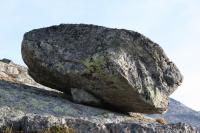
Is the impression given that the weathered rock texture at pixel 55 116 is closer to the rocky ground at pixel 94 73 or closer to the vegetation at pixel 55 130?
the rocky ground at pixel 94 73

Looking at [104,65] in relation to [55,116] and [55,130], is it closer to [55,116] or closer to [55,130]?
[55,116]

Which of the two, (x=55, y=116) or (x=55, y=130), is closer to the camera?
(x=55, y=130)

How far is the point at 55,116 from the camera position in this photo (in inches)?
937

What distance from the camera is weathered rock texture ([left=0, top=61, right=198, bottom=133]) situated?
1883 cm

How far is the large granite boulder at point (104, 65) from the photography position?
89.1 feet

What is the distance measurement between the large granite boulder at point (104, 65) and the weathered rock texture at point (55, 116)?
3.71 feet

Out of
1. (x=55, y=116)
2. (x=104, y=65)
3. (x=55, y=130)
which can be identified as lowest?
(x=55, y=130)

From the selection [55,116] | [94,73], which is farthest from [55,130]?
[94,73]

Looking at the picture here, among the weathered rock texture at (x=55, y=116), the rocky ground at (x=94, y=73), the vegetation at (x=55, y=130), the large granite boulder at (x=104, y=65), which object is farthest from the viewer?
the large granite boulder at (x=104, y=65)

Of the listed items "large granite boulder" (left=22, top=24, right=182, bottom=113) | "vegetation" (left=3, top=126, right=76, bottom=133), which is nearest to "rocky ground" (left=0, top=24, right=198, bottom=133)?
"large granite boulder" (left=22, top=24, right=182, bottom=113)

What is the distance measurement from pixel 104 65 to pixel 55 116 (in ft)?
15.6

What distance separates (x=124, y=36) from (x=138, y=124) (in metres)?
9.30

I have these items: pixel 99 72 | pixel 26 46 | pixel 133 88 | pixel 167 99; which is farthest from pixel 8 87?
pixel 167 99

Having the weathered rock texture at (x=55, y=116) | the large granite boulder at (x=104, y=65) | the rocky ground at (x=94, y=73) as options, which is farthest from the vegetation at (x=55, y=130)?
the large granite boulder at (x=104, y=65)
